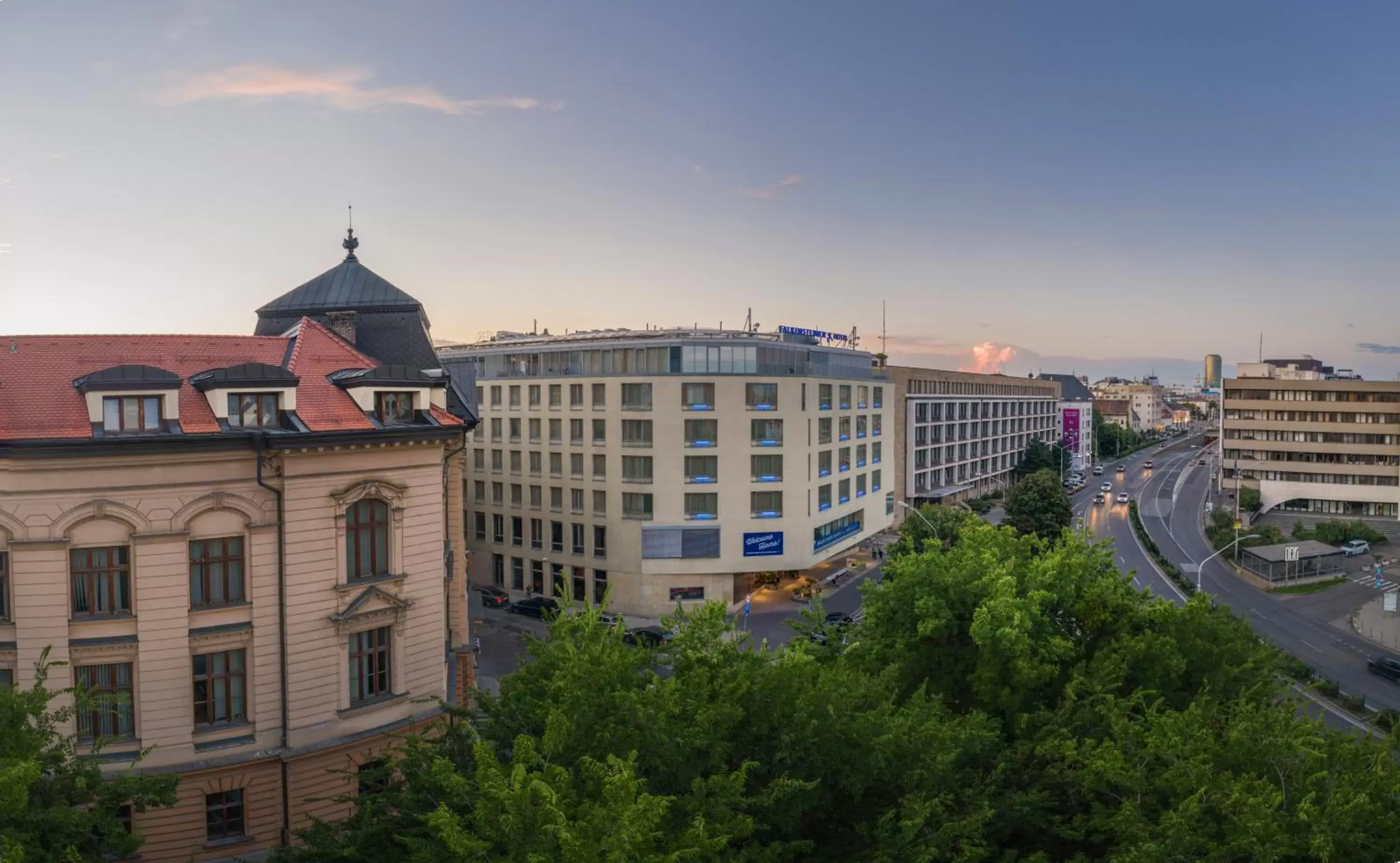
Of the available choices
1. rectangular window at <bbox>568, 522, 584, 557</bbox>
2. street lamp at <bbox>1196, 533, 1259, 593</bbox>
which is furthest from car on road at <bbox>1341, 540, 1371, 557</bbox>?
rectangular window at <bbox>568, 522, 584, 557</bbox>

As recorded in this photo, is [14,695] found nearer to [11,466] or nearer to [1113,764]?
[11,466]

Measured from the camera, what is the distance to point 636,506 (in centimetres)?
6072

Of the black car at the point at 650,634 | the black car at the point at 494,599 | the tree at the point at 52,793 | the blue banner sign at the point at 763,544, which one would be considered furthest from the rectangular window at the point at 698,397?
the tree at the point at 52,793

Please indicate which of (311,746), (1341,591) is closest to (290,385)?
(311,746)

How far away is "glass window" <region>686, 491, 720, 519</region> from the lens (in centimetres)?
6041

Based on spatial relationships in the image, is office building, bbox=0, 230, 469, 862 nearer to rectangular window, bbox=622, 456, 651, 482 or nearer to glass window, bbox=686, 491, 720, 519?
rectangular window, bbox=622, 456, 651, 482

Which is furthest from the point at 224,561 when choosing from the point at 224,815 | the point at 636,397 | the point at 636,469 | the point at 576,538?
the point at 576,538

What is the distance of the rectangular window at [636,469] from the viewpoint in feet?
Answer: 198

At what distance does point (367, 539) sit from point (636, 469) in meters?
32.1

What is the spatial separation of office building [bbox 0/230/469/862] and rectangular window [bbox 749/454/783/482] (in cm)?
3328

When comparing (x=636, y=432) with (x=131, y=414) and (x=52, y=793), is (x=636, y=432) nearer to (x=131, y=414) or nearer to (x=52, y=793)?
(x=131, y=414)

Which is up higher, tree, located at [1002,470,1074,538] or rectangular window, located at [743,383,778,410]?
rectangular window, located at [743,383,778,410]

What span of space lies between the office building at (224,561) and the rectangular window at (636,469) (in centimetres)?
2971

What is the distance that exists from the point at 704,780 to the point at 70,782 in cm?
1264
